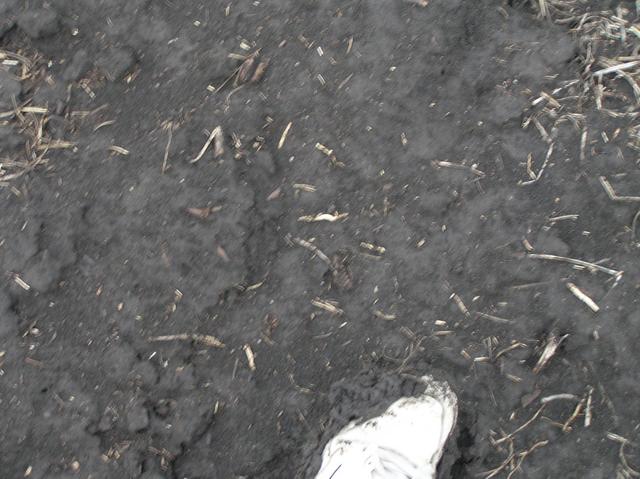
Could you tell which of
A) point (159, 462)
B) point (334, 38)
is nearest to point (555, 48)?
point (334, 38)

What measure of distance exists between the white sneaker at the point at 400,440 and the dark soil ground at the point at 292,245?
51 mm

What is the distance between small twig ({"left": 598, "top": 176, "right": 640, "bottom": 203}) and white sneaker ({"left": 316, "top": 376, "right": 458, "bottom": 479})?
0.80 m

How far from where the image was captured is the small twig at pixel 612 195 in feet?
6.29

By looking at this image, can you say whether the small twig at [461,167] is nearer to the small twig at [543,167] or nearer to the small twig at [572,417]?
the small twig at [543,167]

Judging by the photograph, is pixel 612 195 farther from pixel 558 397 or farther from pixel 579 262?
pixel 558 397

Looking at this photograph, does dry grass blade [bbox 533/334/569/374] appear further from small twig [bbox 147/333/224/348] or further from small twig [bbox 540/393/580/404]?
small twig [bbox 147/333/224/348]

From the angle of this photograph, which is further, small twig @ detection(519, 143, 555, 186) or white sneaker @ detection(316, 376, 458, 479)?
small twig @ detection(519, 143, 555, 186)

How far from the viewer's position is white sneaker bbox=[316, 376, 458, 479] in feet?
5.99

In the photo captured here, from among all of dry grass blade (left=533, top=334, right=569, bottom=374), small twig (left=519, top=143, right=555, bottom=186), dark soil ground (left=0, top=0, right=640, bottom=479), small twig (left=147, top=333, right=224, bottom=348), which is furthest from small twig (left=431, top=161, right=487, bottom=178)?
small twig (left=147, top=333, right=224, bottom=348)

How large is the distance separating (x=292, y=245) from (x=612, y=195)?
1032 millimetres

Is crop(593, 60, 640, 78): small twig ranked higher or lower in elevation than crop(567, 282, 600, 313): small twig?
higher

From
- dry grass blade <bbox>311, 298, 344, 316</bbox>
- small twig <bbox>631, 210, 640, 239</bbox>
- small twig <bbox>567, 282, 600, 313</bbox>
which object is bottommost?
small twig <bbox>567, 282, 600, 313</bbox>

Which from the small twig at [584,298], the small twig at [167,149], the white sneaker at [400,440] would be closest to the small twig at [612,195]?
the small twig at [584,298]

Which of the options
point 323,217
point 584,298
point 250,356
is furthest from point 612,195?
point 250,356
